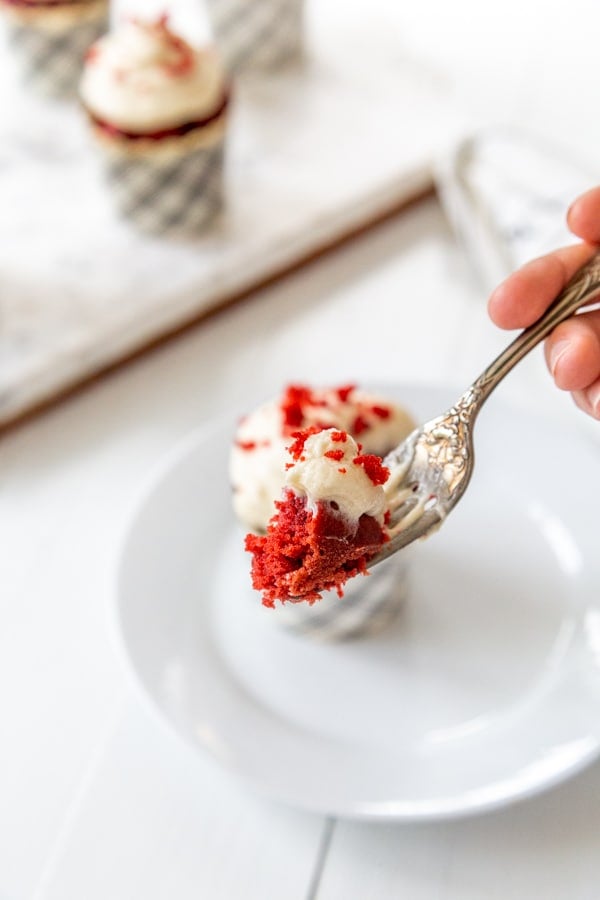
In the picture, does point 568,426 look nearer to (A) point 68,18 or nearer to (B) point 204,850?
(B) point 204,850

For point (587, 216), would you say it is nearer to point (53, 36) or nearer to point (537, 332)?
point (537, 332)

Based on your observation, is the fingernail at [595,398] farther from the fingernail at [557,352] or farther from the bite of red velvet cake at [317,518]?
the bite of red velvet cake at [317,518]

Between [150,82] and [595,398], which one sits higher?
[150,82]

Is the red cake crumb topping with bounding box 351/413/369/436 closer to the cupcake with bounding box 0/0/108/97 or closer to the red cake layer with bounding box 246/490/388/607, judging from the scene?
the red cake layer with bounding box 246/490/388/607

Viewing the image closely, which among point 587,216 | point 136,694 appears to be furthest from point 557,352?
point 136,694

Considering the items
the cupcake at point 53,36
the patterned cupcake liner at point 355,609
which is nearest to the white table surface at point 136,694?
the patterned cupcake liner at point 355,609

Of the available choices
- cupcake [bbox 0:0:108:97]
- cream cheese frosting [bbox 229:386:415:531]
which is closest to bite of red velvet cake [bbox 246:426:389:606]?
cream cheese frosting [bbox 229:386:415:531]
